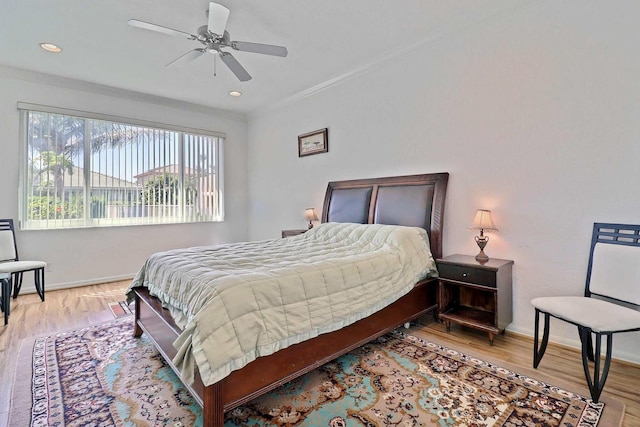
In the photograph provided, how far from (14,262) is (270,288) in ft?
11.7

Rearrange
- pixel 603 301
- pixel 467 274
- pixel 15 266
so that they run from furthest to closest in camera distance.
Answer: pixel 15 266 → pixel 467 274 → pixel 603 301

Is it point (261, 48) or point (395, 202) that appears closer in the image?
point (261, 48)

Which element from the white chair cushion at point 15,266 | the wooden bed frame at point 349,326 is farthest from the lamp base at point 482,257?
the white chair cushion at point 15,266

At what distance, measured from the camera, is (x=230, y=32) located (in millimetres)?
2979

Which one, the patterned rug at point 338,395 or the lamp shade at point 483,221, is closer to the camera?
the patterned rug at point 338,395

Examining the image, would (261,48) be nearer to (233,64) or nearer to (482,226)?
(233,64)

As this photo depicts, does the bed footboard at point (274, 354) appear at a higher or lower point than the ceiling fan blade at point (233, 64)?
lower

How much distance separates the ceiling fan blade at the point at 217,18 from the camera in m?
2.15

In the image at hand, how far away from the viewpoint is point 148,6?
2568mm

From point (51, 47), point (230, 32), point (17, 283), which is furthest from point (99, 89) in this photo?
point (17, 283)

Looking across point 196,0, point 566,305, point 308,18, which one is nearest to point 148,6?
point 196,0

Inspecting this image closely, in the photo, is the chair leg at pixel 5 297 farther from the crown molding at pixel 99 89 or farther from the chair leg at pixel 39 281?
the crown molding at pixel 99 89

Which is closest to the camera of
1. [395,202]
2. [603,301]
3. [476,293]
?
[603,301]

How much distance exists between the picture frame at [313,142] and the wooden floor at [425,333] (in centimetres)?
272
